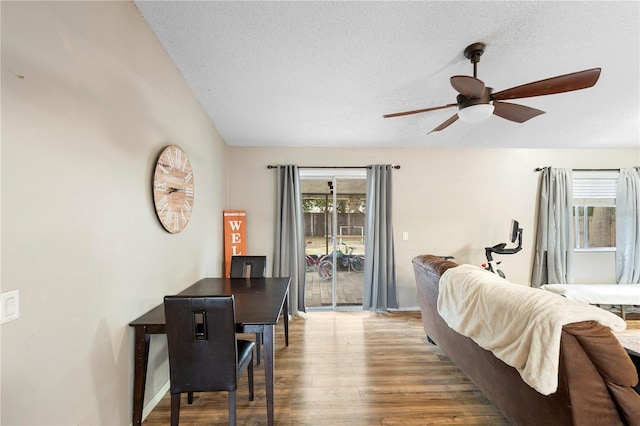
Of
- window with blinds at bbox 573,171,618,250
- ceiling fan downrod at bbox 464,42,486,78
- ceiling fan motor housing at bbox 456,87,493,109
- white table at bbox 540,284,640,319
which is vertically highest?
ceiling fan downrod at bbox 464,42,486,78

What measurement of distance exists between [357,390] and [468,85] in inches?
94.8

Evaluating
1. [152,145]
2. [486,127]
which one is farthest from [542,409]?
[486,127]

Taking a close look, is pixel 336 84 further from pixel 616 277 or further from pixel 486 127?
pixel 616 277

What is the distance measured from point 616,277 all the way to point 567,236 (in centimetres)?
103

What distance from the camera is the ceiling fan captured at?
154 cm

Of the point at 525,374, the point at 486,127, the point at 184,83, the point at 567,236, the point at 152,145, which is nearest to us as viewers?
the point at 525,374

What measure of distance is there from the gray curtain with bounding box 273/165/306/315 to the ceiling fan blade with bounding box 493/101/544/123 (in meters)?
2.54

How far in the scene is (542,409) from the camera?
1315 mm

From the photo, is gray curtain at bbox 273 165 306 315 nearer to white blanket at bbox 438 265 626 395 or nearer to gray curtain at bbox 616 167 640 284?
white blanket at bbox 438 265 626 395

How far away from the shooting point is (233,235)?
3.69 metres

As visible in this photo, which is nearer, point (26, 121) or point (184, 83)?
point (26, 121)

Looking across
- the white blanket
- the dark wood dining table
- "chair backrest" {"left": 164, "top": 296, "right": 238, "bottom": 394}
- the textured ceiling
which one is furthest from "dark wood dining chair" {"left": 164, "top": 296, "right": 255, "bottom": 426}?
the textured ceiling

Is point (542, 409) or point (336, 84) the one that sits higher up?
point (336, 84)

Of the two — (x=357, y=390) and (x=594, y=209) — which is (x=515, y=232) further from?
(x=357, y=390)
